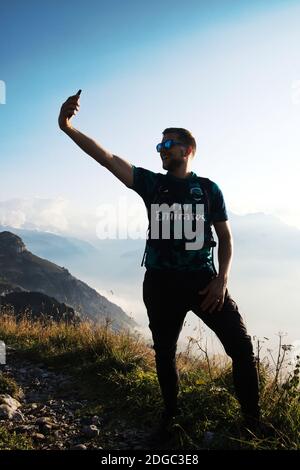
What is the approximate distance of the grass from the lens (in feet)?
13.3

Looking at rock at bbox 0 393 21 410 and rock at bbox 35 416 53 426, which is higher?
Result: rock at bbox 0 393 21 410

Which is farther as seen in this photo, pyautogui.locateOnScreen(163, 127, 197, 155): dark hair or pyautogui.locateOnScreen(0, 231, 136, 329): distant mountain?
pyautogui.locateOnScreen(0, 231, 136, 329): distant mountain

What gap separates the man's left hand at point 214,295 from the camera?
3977 millimetres

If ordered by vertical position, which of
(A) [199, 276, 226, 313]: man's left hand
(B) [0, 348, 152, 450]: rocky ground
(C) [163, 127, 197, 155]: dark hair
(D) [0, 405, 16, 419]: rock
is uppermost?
(C) [163, 127, 197, 155]: dark hair

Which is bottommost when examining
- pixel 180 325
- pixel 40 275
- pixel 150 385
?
pixel 40 275

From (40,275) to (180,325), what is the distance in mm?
132927

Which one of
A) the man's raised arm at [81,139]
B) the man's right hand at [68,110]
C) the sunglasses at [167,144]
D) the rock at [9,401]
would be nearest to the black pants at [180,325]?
the man's raised arm at [81,139]

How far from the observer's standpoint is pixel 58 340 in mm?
8320

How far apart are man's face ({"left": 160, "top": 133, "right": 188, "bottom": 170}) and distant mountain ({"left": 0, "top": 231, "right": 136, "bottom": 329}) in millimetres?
122792

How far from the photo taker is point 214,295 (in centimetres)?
397

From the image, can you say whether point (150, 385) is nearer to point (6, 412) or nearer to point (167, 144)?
point (6, 412)

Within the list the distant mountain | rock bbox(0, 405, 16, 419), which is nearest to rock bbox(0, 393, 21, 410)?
Result: rock bbox(0, 405, 16, 419)

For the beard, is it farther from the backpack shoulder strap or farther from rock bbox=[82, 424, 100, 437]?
rock bbox=[82, 424, 100, 437]

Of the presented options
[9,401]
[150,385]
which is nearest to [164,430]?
[150,385]
